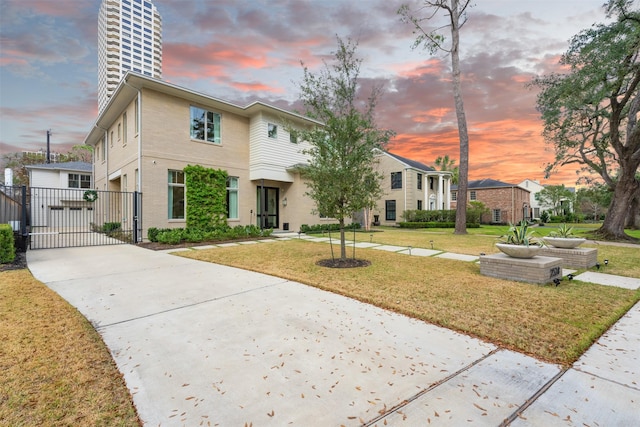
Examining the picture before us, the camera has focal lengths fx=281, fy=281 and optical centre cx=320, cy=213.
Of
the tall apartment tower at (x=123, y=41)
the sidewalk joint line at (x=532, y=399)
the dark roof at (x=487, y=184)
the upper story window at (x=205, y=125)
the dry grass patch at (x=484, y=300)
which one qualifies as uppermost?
the tall apartment tower at (x=123, y=41)

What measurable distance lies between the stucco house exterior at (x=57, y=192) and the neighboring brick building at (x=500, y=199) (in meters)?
37.1

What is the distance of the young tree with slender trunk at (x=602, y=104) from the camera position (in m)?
11.6

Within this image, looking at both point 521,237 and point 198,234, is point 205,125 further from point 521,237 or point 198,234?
point 521,237

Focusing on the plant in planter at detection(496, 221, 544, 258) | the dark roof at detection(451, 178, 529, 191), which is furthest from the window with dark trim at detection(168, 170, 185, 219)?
the dark roof at detection(451, 178, 529, 191)

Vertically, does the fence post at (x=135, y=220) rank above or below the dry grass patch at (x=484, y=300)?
above

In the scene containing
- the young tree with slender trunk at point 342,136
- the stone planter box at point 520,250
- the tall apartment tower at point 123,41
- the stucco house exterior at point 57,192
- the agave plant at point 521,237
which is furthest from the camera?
the tall apartment tower at point 123,41

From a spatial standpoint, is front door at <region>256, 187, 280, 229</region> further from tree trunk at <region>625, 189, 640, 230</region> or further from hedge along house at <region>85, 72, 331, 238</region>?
tree trunk at <region>625, 189, 640, 230</region>

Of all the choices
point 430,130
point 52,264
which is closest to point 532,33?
point 430,130

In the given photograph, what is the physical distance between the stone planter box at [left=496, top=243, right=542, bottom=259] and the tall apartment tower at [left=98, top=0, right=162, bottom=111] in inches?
2585

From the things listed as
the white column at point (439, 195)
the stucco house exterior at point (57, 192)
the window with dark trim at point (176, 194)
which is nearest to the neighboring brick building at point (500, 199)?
the white column at point (439, 195)

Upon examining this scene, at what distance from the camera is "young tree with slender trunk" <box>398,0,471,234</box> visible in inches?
629

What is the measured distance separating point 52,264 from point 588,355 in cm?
1013

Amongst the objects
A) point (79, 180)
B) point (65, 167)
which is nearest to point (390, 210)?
point (79, 180)

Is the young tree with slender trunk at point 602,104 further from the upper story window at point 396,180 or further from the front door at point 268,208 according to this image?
the front door at point 268,208
